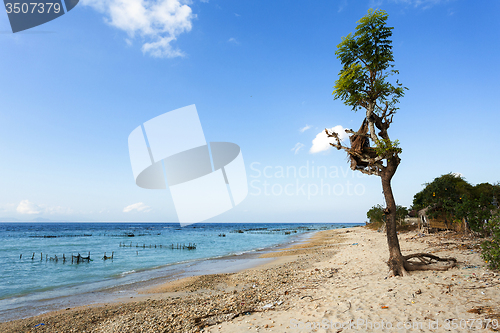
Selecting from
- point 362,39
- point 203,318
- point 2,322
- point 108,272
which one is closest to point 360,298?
A: point 203,318

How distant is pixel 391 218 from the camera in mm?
8898

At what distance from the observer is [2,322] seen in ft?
29.5

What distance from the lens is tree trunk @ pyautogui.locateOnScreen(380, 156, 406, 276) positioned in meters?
8.51

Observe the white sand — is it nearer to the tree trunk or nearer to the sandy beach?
the sandy beach

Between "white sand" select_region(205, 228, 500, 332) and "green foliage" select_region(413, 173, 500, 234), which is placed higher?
"green foliage" select_region(413, 173, 500, 234)

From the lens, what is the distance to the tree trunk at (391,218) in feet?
27.9

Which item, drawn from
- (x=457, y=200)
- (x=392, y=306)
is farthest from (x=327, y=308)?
(x=457, y=200)

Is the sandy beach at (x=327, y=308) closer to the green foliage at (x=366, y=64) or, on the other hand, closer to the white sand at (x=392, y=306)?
the white sand at (x=392, y=306)

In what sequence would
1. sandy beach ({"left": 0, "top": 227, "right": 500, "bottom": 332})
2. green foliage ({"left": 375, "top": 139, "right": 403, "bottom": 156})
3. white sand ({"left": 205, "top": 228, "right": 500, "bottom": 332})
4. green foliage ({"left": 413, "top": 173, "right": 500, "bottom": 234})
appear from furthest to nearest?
green foliage ({"left": 413, "top": 173, "right": 500, "bottom": 234})
green foliage ({"left": 375, "top": 139, "right": 403, "bottom": 156})
sandy beach ({"left": 0, "top": 227, "right": 500, "bottom": 332})
white sand ({"left": 205, "top": 228, "right": 500, "bottom": 332})

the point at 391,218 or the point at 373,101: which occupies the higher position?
the point at 373,101

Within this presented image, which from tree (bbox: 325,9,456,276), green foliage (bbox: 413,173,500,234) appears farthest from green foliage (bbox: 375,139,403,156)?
green foliage (bbox: 413,173,500,234)

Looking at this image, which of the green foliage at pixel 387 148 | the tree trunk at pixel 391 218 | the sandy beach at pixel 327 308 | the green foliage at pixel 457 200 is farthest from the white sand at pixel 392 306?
the green foliage at pixel 457 200

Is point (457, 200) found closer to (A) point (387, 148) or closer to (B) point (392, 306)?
(A) point (387, 148)

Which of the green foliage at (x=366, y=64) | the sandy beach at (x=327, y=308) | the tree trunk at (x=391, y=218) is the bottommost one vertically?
the sandy beach at (x=327, y=308)
